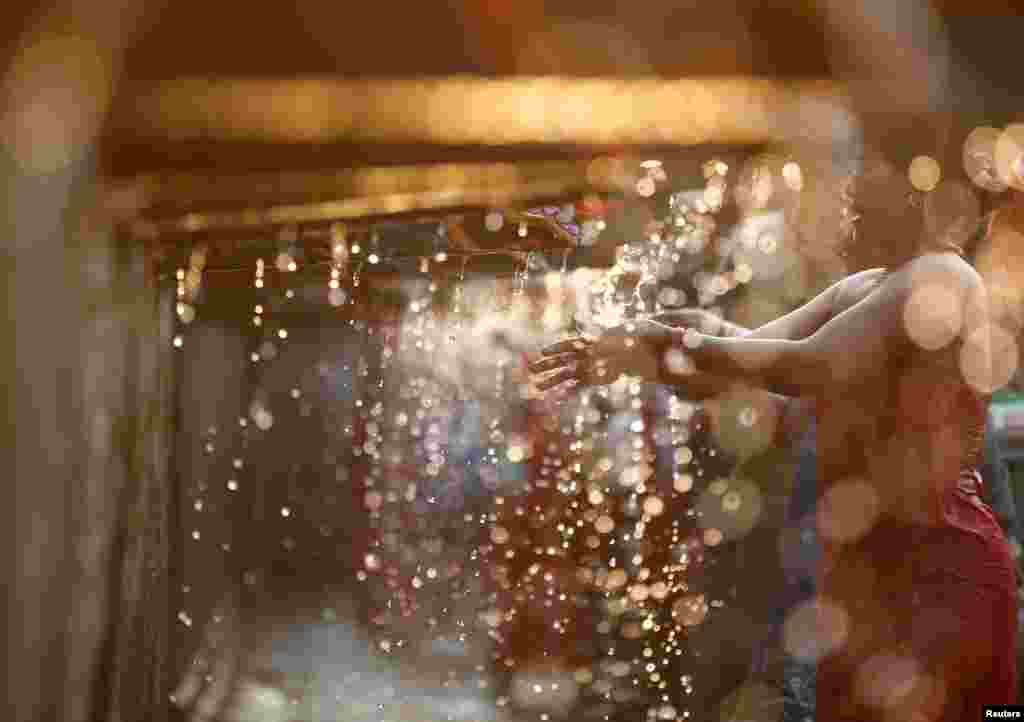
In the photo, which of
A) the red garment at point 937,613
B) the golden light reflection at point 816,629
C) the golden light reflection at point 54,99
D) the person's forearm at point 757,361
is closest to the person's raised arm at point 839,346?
the person's forearm at point 757,361

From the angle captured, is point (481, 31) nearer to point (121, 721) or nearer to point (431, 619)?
point (121, 721)

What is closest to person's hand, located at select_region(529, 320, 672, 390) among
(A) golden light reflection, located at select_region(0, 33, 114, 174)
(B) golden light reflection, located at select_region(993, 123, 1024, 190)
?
(B) golden light reflection, located at select_region(993, 123, 1024, 190)

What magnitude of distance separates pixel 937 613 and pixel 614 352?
76 cm

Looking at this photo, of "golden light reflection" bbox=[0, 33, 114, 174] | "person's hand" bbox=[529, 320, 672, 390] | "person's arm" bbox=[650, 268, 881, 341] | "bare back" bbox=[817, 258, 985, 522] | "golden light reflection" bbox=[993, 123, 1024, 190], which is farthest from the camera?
"person's arm" bbox=[650, 268, 881, 341]

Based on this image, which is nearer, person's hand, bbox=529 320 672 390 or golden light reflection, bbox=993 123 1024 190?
person's hand, bbox=529 320 672 390

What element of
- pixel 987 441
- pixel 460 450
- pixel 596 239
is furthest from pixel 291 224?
pixel 987 441

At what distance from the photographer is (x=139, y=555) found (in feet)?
6.29

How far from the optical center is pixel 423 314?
118 inches

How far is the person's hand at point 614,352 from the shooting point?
6.13 ft

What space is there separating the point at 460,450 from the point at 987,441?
5.51ft

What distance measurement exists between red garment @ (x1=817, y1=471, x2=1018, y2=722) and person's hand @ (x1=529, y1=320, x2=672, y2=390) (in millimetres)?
535

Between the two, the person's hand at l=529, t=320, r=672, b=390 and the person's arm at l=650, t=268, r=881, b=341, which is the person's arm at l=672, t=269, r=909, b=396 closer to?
the person's hand at l=529, t=320, r=672, b=390

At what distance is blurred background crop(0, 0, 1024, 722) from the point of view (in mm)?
1583

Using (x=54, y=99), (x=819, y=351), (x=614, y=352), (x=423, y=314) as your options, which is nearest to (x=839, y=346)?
(x=819, y=351)
